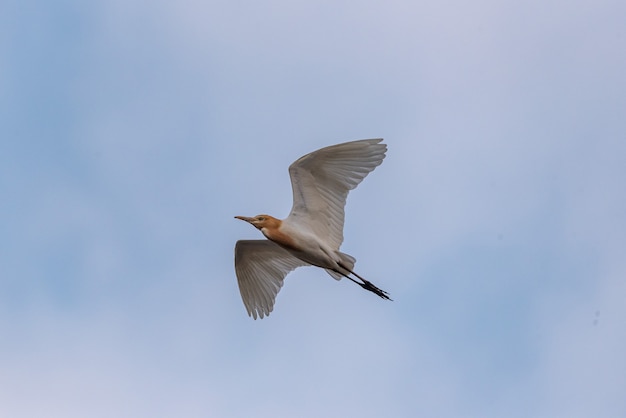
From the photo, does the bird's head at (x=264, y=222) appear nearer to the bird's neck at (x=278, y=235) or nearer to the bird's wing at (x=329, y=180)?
the bird's neck at (x=278, y=235)

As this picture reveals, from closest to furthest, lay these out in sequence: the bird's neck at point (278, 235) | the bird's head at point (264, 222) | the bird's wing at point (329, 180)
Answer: the bird's wing at point (329, 180) < the bird's neck at point (278, 235) < the bird's head at point (264, 222)

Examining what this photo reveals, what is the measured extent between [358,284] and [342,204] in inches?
59.4

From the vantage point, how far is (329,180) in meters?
18.8

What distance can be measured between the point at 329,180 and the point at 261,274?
279cm

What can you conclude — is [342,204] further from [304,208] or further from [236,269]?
[236,269]

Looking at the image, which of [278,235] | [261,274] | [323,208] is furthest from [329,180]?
[261,274]

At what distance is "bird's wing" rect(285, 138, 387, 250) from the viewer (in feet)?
60.5

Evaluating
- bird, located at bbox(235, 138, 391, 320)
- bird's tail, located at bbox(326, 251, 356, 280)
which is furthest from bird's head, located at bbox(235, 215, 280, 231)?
bird's tail, located at bbox(326, 251, 356, 280)

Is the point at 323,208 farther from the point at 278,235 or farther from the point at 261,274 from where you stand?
the point at 261,274

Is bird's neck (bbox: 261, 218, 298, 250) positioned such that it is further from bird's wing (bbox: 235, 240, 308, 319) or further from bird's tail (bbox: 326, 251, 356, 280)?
bird's wing (bbox: 235, 240, 308, 319)

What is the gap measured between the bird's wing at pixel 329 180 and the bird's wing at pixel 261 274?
5.01ft

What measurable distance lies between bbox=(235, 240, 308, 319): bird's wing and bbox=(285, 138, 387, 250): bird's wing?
1.53 metres

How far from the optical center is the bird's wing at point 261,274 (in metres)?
20.4

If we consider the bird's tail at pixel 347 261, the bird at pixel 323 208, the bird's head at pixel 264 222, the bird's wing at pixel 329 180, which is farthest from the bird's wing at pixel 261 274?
the bird's tail at pixel 347 261
